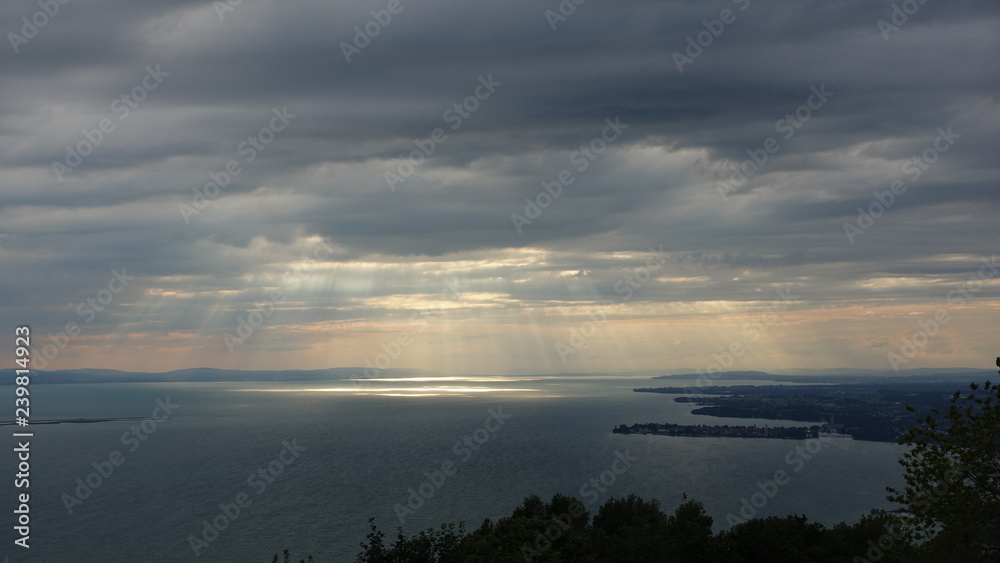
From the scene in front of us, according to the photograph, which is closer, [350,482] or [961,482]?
[961,482]

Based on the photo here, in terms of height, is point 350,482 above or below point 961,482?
above

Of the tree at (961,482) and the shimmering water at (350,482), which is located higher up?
the shimmering water at (350,482)

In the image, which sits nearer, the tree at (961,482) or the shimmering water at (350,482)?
the tree at (961,482)

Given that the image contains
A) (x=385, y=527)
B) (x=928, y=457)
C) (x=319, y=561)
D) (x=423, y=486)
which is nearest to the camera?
(x=928, y=457)

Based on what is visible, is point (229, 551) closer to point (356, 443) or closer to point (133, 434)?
point (356, 443)

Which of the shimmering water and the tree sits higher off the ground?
the shimmering water

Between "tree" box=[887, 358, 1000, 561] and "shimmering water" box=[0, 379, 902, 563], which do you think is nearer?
"tree" box=[887, 358, 1000, 561]

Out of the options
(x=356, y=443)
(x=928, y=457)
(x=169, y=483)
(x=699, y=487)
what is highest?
(x=356, y=443)

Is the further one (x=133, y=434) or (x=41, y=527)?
(x=133, y=434)

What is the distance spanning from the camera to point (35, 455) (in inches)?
5807

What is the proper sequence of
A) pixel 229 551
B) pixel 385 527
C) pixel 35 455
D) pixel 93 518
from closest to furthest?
pixel 229 551 → pixel 385 527 → pixel 93 518 → pixel 35 455

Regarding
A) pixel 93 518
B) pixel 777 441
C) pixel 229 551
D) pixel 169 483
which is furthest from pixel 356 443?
pixel 777 441

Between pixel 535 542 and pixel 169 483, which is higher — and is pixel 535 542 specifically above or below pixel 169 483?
below

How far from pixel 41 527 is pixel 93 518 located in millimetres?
6327
